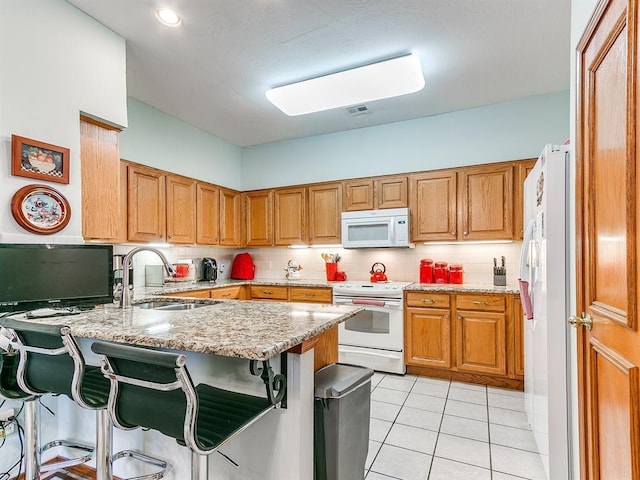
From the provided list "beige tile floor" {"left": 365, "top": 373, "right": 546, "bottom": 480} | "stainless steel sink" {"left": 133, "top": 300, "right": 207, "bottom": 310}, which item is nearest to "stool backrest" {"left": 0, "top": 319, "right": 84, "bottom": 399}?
"stainless steel sink" {"left": 133, "top": 300, "right": 207, "bottom": 310}

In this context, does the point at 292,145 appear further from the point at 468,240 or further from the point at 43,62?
the point at 43,62

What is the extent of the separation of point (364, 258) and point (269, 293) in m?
1.24

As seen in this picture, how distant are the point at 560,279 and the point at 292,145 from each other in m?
3.57

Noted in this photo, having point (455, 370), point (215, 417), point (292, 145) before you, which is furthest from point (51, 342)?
point (292, 145)

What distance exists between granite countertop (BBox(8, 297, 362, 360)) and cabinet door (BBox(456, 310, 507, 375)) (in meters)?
1.91

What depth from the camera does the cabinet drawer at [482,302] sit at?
10.1 feet

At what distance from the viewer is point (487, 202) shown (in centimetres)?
345

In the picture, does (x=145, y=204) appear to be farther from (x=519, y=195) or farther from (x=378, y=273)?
(x=519, y=195)

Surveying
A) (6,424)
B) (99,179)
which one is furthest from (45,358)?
(99,179)

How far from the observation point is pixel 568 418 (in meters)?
1.66

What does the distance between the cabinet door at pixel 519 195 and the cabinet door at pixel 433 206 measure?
0.54m

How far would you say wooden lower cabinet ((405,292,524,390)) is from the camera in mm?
3064

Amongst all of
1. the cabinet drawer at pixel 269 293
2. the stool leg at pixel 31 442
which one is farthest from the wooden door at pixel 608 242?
the cabinet drawer at pixel 269 293

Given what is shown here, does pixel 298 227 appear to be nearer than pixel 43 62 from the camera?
No
